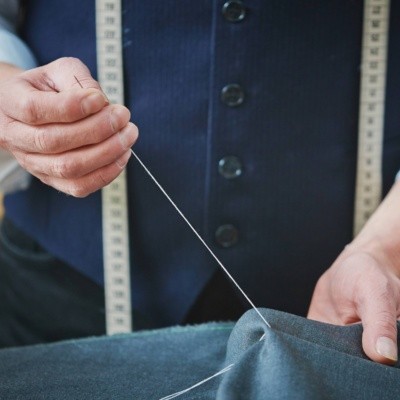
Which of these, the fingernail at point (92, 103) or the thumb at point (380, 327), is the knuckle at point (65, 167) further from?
the thumb at point (380, 327)

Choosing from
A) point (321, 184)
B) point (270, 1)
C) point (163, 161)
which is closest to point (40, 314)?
point (163, 161)

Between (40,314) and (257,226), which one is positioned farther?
(40,314)

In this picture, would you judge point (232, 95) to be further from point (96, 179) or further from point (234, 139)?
point (96, 179)

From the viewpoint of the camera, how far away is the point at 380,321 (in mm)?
816

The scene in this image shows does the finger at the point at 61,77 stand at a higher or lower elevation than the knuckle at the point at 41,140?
higher

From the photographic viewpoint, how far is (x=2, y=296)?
1397mm

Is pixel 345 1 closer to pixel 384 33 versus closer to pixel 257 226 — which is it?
pixel 384 33

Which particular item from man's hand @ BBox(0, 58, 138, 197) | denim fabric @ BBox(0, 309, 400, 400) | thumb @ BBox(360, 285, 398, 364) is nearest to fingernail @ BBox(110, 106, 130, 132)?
man's hand @ BBox(0, 58, 138, 197)

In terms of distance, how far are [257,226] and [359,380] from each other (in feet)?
1.45

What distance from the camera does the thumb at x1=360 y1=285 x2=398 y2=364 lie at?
793 millimetres

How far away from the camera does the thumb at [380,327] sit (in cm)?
79

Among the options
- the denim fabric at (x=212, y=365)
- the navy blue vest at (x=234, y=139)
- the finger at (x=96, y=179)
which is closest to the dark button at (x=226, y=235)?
the navy blue vest at (x=234, y=139)

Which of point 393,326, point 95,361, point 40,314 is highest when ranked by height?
point 393,326

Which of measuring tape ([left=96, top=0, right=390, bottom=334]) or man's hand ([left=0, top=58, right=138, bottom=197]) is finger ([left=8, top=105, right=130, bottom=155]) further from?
measuring tape ([left=96, top=0, right=390, bottom=334])
